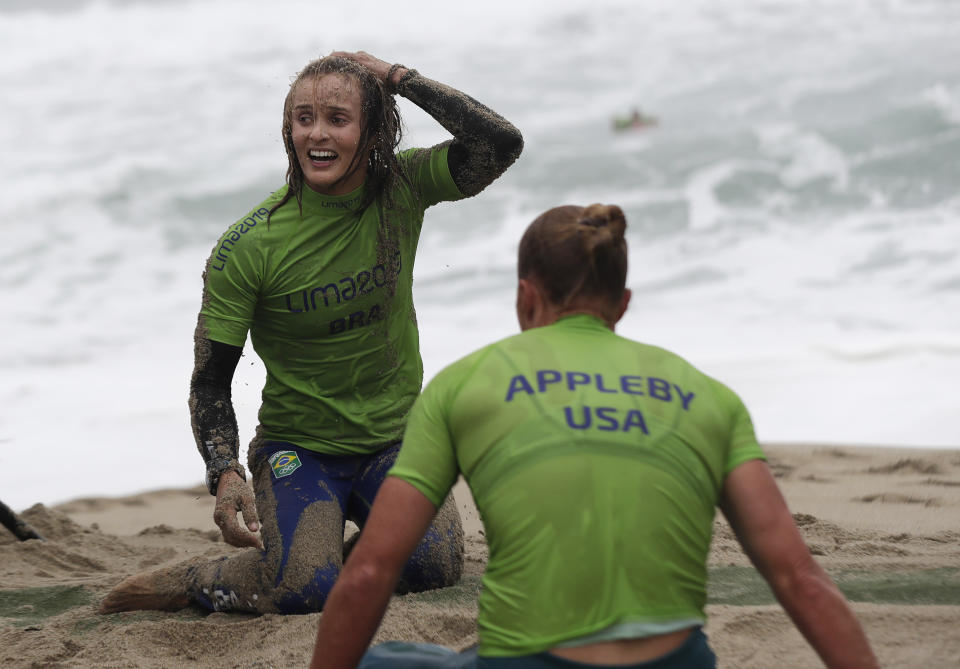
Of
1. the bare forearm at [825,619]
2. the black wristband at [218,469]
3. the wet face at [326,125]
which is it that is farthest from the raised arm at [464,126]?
the bare forearm at [825,619]

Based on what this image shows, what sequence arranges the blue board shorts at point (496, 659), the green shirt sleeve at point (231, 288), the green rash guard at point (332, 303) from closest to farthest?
the blue board shorts at point (496, 659) → the green shirt sleeve at point (231, 288) → the green rash guard at point (332, 303)

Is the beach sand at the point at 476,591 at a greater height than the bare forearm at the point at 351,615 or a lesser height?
lesser

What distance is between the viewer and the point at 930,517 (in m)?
4.31

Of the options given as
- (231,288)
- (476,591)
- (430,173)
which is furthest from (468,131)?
(476,591)

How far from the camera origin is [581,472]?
181 centimetres

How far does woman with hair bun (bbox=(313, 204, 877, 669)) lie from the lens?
5.92ft

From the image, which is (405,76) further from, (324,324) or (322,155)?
(324,324)

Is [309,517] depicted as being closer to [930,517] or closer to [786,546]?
[786,546]

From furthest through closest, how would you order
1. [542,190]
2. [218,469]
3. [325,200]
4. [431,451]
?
1. [542,190]
2. [325,200]
3. [218,469]
4. [431,451]

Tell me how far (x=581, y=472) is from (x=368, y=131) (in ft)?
6.53

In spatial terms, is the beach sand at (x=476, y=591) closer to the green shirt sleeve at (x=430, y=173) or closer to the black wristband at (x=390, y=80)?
the green shirt sleeve at (x=430, y=173)

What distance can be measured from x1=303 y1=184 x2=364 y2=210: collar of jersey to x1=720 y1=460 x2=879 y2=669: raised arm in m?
1.96

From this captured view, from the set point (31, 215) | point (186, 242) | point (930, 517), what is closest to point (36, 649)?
point (930, 517)

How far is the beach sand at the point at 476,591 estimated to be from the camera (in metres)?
2.80
